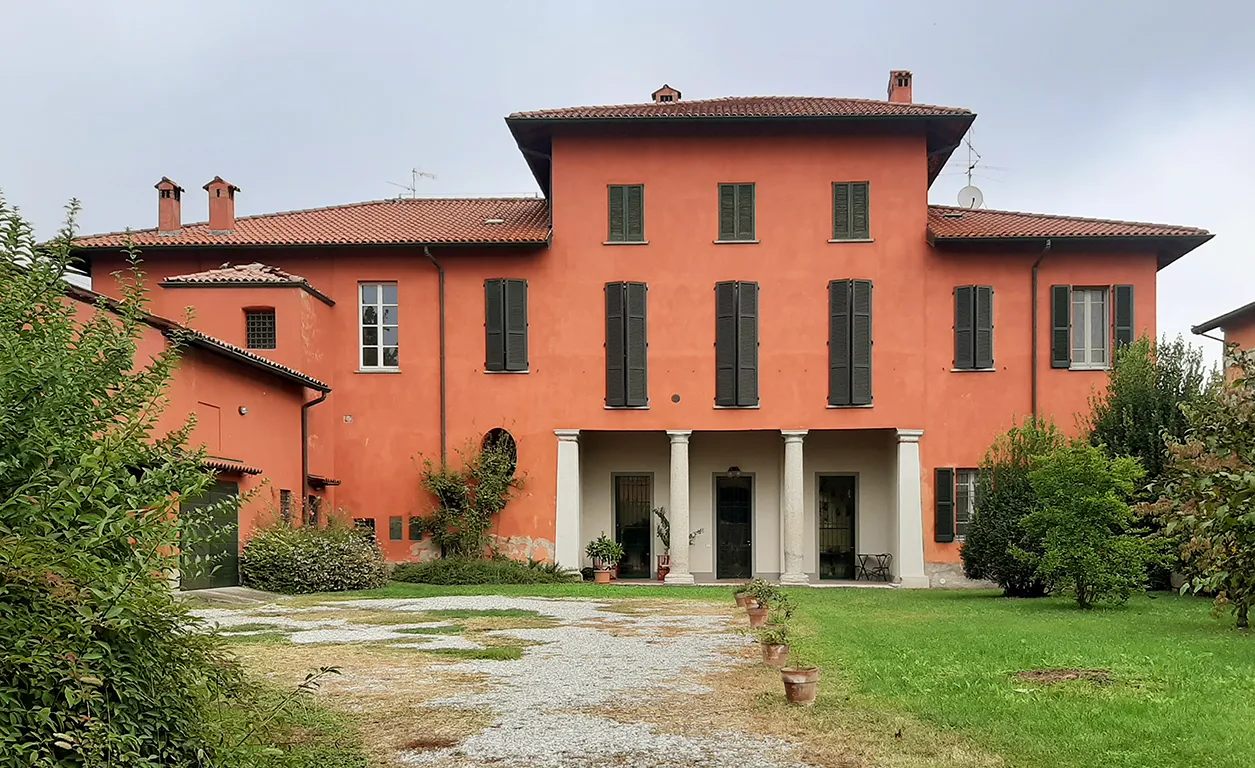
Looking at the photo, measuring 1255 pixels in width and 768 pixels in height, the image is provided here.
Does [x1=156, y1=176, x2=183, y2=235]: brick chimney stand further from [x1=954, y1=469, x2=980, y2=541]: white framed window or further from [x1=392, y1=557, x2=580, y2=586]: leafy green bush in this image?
[x1=954, y1=469, x2=980, y2=541]: white framed window

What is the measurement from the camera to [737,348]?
23.2 m

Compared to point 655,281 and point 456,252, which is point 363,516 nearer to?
point 456,252

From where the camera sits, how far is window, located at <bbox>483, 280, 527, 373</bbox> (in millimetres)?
23391

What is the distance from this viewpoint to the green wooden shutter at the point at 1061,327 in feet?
75.0

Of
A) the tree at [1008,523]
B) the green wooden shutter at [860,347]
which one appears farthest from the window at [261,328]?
the tree at [1008,523]

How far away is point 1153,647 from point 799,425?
1281 cm

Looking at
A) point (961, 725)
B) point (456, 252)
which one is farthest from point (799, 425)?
point (961, 725)

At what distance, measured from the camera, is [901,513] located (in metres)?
23.0

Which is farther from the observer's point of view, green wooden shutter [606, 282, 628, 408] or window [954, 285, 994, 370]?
green wooden shutter [606, 282, 628, 408]

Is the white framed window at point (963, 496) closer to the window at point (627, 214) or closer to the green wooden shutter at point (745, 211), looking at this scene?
the green wooden shutter at point (745, 211)

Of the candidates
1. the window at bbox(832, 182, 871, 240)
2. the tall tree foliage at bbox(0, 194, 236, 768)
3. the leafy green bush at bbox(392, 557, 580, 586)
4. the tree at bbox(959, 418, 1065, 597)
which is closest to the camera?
the tall tree foliage at bbox(0, 194, 236, 768)

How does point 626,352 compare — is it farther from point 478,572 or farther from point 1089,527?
point 1089,527

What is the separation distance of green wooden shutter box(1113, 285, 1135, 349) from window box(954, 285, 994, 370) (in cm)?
254

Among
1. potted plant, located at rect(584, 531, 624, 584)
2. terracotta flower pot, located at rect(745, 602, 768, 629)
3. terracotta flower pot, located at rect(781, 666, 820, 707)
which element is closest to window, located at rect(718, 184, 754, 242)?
potted plant, located at rect(584, 531, 624, 584)
